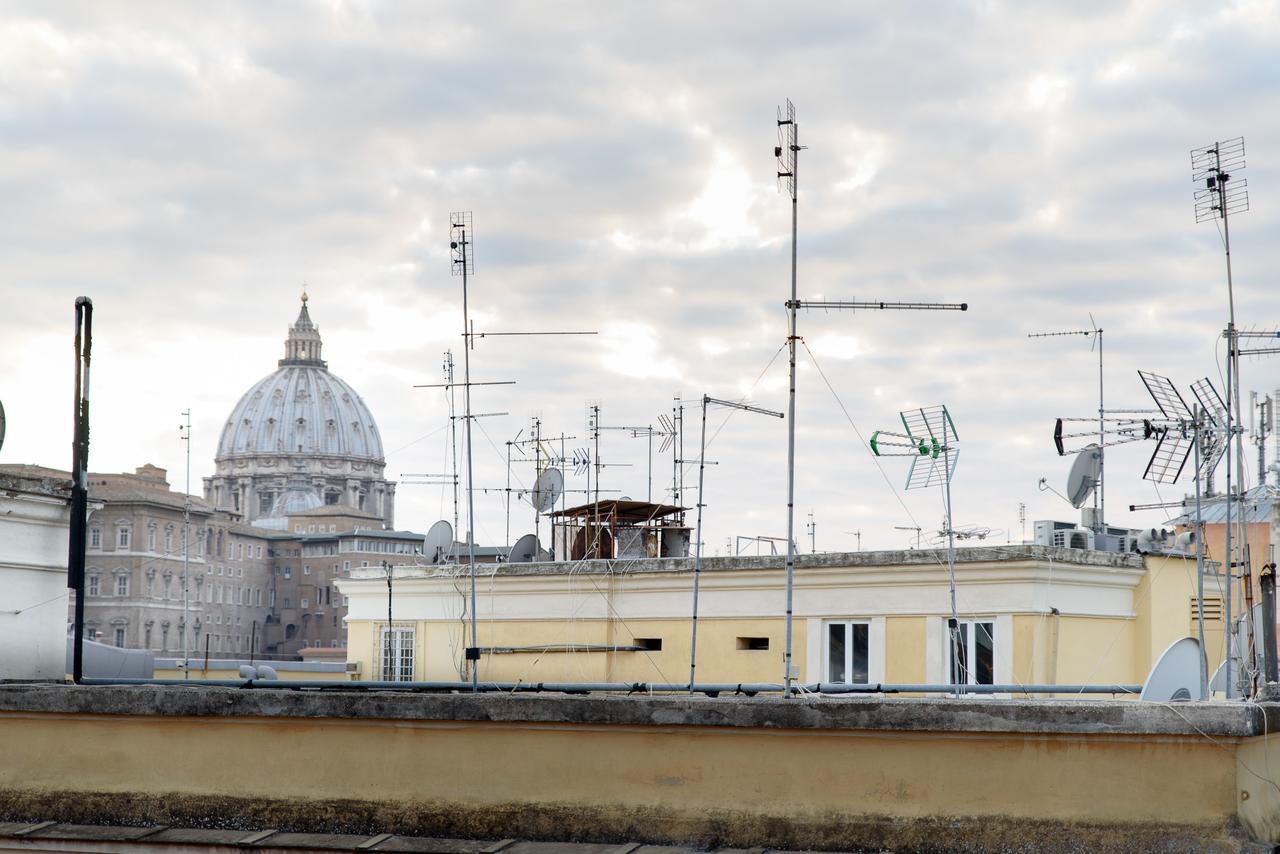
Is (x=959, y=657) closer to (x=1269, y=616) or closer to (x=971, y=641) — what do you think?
(x=971, y=641)

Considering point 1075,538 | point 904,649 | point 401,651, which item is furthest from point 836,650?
point 401,651

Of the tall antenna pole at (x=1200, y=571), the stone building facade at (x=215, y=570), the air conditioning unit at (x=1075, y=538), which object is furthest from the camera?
the stone building facade at (x=215, y=570)

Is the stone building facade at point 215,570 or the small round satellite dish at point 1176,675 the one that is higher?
the small round satellite dish at point 1176,675

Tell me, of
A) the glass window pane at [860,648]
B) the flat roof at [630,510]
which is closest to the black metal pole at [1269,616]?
the glass window pane at [860,648]

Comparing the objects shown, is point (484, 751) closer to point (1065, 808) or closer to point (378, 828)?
point (378, 828)

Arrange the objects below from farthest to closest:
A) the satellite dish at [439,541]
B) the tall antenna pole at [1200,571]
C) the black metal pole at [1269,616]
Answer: the satellite dish at [439,541] → the tall antenna pole at [1200,571] → the black metal pole at [1269,616]

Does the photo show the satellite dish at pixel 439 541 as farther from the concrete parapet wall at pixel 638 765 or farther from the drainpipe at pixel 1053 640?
the concrete parapet wall at pixel 638 765

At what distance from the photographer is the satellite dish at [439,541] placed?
29500 millimetres

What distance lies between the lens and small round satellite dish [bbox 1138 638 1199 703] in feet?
32.5

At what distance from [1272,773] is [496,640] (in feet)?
63.2

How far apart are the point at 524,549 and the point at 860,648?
1017cm

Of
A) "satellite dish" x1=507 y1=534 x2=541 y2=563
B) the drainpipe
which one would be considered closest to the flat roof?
"satellite dish" x1=507 y1=534 x2=541 y2=563

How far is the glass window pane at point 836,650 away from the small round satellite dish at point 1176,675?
1094 cm

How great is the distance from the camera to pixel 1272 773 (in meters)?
6.96
